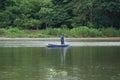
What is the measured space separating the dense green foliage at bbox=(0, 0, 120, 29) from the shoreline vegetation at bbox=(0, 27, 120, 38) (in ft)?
11.4

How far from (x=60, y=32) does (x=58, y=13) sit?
742 centimetres

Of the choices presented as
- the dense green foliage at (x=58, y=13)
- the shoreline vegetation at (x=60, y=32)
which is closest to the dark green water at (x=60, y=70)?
the shoreline vegetation at (x=60, y=32)

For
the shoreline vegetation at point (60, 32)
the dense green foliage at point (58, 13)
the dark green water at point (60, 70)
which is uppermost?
the dense green foliage at point (58, 13)

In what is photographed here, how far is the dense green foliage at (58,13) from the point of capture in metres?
77.6

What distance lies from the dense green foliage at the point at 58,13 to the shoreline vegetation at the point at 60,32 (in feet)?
11.4

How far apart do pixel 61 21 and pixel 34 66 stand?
5090 cm

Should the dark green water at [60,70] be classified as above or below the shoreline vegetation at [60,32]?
above

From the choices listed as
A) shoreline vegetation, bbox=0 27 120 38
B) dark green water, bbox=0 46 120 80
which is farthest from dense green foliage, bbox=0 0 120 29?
dark green water, bbox=0 46 120 80

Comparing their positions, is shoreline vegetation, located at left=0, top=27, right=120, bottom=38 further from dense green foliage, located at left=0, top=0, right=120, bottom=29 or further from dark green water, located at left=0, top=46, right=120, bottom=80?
dark green water, located at left=0, top=46, right=120, bottom=80

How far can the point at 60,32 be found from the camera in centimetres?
7288

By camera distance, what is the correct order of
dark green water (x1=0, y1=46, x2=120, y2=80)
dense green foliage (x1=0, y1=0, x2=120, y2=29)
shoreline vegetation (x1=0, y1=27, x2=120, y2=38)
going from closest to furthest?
dark green water (x1=0, y1=46, x2=120, y2=80), shoreline vegetation (x1=0, y1=27, x2=120, y2=38), dense green foliage (x1=0, y1=0, x2=120, y2=29)

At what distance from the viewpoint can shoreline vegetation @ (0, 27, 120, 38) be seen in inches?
2832

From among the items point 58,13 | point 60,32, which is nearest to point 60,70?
point 60,32

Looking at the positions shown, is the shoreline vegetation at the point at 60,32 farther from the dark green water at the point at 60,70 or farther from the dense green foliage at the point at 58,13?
the dark green water at the point at 60,70
